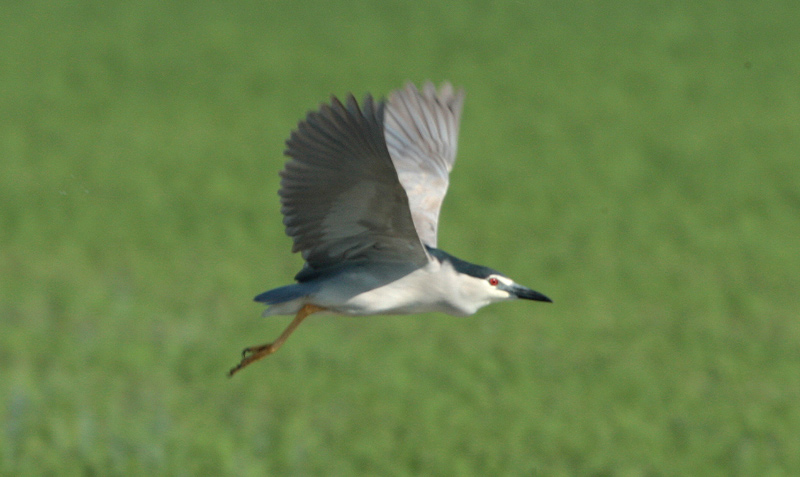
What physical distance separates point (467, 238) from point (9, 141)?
315 inches

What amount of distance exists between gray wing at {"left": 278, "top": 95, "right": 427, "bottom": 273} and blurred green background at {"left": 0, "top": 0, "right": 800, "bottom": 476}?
5.66 m

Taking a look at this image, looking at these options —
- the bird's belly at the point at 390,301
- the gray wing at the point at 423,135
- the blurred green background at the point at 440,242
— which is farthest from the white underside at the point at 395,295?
the blurred green background at the point at 440,242

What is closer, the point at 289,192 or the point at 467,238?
the point at 289,192

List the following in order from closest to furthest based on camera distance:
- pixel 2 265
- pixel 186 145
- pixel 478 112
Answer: pixel 2 265 < pixel 186 145 < pixel 478 112

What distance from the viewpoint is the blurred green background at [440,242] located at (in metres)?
10.8

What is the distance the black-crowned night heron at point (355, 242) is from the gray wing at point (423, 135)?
1409 mm

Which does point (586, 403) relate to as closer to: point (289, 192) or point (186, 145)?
point (289, 192)

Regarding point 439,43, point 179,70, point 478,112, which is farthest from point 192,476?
point 439,43

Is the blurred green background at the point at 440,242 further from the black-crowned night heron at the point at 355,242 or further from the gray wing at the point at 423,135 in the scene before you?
the black-crowned night heron at the point at 355,242

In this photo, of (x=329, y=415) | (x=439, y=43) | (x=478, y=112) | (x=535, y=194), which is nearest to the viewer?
(x=329, y=415)

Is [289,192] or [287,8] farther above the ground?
[287,8]

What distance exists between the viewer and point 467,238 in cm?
1620

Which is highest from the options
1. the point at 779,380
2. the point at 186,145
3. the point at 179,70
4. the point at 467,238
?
the point at 179,70

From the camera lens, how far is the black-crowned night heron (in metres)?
4.35
